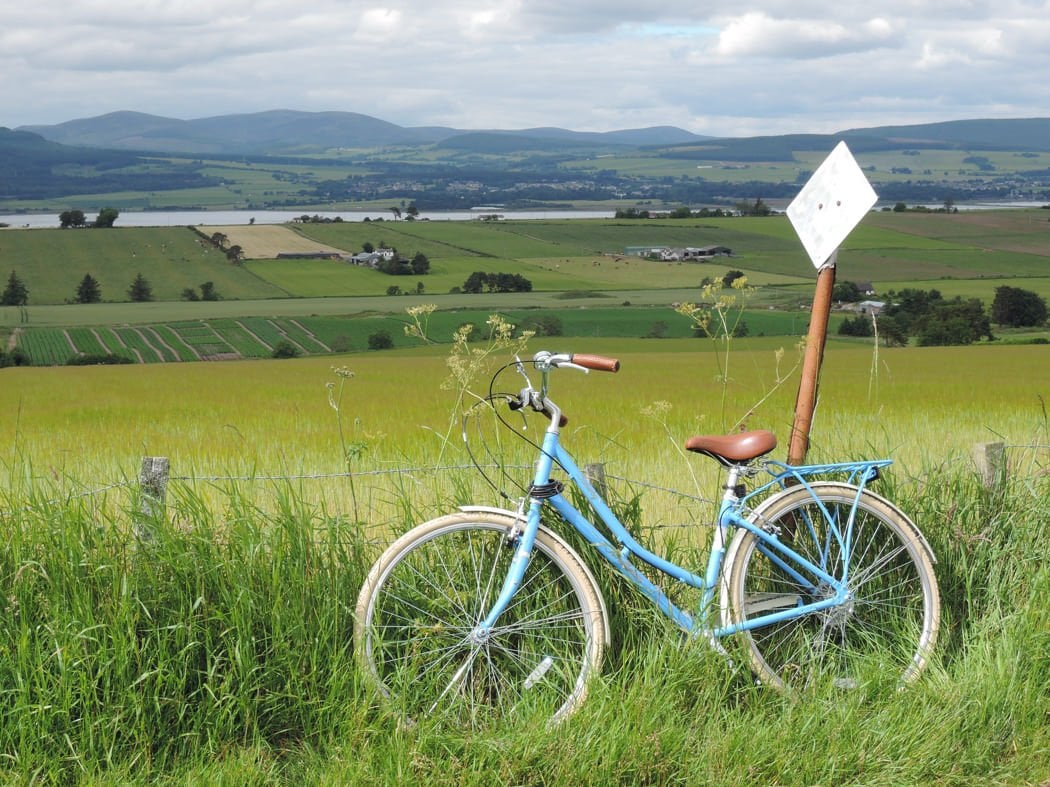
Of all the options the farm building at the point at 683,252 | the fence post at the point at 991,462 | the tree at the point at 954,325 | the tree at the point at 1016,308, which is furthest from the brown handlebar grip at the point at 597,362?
the farm building at the point at 683,252

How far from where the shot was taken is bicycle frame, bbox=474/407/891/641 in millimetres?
4133

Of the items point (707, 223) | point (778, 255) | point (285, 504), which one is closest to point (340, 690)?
point (285, 504)

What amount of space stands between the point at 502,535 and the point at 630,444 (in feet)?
26.6

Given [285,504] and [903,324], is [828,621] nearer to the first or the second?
[285,504]

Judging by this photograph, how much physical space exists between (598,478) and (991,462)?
2.14 m

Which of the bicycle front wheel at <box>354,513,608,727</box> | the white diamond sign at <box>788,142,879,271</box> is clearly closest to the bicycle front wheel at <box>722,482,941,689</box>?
the bicycle front wheel at <box>354,513,608,727</box>

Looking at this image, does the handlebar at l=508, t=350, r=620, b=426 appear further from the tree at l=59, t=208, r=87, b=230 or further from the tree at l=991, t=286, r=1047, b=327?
the tree at l=59, t=208, r=87, b=230

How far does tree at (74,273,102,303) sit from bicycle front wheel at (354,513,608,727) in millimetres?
111133

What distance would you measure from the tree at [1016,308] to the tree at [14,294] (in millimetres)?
83352

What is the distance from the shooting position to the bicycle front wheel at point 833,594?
4.45 meters

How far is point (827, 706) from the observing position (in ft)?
13.7

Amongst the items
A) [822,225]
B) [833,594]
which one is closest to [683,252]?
[822,225]

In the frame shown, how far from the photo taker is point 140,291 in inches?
4328

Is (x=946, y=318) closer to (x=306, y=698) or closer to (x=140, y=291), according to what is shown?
(x=306, y=698)
